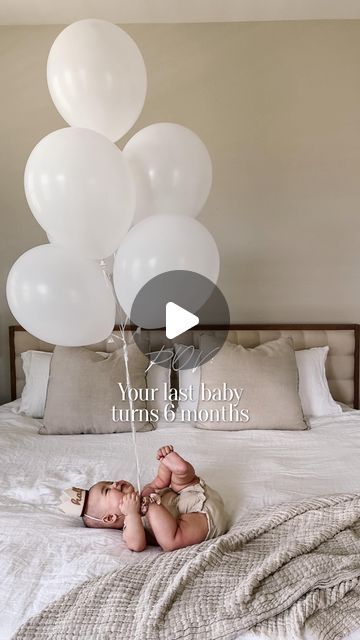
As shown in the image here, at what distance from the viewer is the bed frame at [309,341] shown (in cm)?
289

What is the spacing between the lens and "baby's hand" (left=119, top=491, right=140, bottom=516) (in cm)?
145

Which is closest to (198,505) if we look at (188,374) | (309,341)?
(188,374)

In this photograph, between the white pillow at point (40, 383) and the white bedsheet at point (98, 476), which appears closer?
the white bedsheet at point (98, 476)

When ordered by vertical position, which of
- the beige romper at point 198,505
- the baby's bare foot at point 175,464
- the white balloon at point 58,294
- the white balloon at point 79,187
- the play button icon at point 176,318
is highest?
the white balloon at point 79,187

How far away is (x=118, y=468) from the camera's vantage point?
6.57ft

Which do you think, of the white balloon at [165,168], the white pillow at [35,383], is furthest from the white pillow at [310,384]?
the white balloon at [165,168]

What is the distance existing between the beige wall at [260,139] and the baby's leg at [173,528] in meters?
1.66

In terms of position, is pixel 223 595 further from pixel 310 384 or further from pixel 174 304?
A: pixel 310 384

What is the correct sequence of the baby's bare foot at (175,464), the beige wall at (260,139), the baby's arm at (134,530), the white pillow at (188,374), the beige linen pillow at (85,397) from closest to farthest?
1. the baby's arm at (134,530)
2. the baby's bare foot at (175,464)
3. the beige linen pillow at (85,397)
4. the white pillow at (188,374)
5. the beige wall at (260,139)

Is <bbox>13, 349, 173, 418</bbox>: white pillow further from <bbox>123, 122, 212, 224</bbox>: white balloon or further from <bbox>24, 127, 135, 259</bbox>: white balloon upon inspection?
<bbox>24, 127, 135, 259</bbox>: white balloon

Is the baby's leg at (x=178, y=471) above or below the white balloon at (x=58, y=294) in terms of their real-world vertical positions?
below

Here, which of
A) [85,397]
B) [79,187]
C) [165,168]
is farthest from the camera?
[85,397]

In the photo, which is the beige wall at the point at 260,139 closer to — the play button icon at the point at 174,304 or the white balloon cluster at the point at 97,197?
the play button icon at the point at 174,304

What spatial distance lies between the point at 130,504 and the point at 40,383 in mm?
1358
